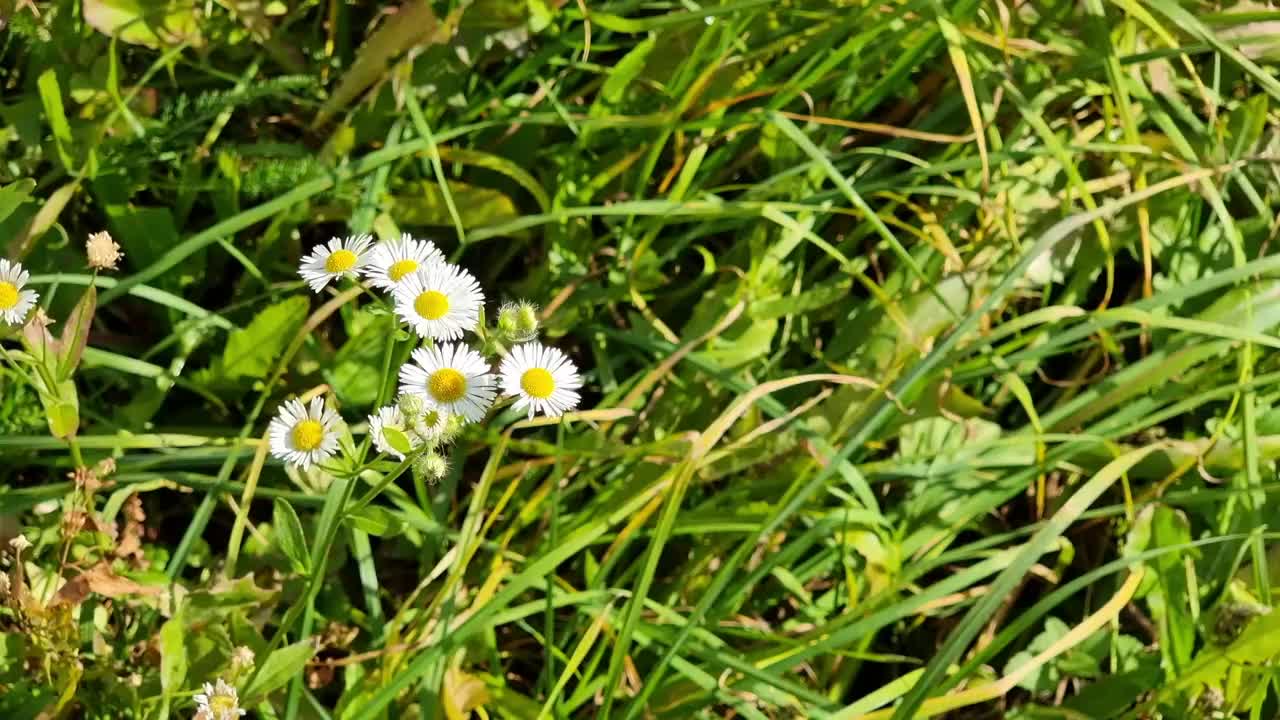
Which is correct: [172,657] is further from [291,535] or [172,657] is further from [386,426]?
[386,426]

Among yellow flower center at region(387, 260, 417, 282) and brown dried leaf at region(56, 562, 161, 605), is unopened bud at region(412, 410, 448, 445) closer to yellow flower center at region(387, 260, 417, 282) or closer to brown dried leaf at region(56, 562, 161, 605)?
yellow flower center at region(387, 260, 417, 282)

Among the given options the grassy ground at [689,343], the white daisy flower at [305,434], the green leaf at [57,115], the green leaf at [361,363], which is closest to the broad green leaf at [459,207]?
the grassy ground at [689,343]

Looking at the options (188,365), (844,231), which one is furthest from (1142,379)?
(188,365)

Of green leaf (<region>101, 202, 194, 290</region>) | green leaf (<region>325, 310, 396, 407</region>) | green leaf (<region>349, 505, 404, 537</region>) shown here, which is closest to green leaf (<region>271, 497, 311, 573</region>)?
green leaf (<region>349, 505, 404, 537</region>)

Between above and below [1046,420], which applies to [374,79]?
above

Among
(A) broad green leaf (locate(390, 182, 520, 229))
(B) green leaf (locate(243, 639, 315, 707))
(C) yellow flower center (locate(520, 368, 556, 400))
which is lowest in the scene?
(B) green leaf (locate(243, 639, 315, 707))

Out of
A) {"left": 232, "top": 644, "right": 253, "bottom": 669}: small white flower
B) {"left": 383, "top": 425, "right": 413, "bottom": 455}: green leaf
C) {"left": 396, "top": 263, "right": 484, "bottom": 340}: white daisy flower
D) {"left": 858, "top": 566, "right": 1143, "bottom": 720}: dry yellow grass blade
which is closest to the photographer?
{"left": 383, "top": 425, "right": 413, "bottom": 455}: green leaf

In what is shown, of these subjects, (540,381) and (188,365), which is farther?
(188,365)

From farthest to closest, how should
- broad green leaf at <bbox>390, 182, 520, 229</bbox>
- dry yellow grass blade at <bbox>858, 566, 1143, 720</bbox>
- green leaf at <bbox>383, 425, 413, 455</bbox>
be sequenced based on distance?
broad green leaf at <bbox>390, 182, 520, 229</bbox> → dry yellow grass blade at <bbox>858, 566, 1143, 720</bbox> → green leaf at <bbox>383, 425, 413, 455</bbox>

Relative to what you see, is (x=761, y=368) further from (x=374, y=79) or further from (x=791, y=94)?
(x=374, y=79)
